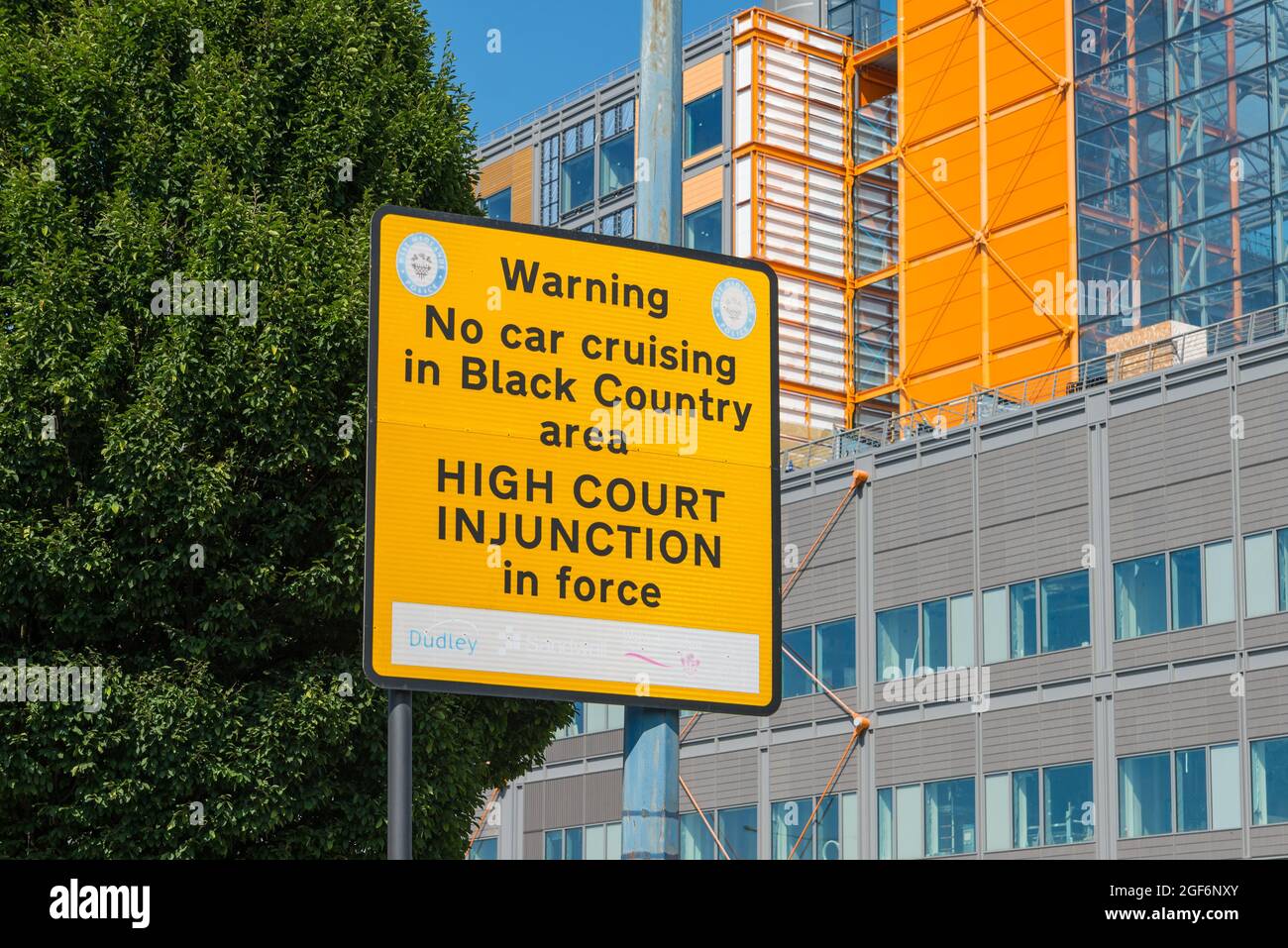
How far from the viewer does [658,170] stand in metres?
11.0

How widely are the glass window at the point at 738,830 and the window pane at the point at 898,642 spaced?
21.2 ft

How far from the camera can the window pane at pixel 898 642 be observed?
52188mm

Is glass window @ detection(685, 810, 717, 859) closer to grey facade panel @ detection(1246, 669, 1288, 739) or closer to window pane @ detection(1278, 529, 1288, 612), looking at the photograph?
grey facade panel @ detection(1246, 669, 1288, 739)

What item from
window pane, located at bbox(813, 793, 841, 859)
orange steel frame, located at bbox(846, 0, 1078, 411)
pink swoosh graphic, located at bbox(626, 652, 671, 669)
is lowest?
window pane, located at bbox(813, 793, 841, 859)

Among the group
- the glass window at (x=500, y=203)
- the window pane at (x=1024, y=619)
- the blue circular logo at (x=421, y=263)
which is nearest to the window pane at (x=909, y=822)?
the window pane at (x=1024, y=619)

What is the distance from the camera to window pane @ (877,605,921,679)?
52.2 meters

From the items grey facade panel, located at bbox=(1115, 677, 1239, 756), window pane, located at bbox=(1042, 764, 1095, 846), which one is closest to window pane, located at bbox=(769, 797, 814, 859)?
window pane, located at bbox=(1042, 764, 1095, 846)

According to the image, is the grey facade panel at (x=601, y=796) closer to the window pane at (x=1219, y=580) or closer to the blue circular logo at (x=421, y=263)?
the window pane at (x=1219, y=580)

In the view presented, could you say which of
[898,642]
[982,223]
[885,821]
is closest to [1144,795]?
[885,821]

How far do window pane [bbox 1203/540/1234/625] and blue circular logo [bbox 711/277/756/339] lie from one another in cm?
3642
